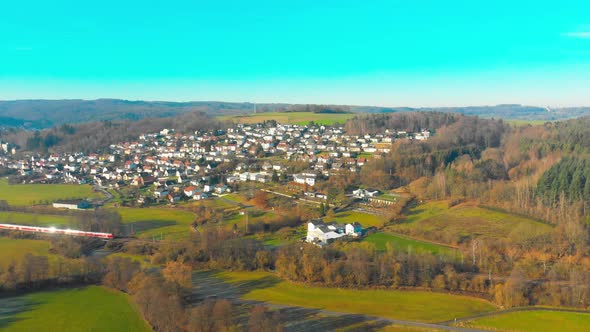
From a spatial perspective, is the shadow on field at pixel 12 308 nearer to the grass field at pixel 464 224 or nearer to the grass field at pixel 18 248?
the grass field at pixel 18 248

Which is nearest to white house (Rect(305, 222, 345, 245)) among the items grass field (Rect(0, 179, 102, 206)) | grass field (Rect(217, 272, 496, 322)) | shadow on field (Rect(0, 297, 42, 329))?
grass field (Rect(217, 272, 496, 322))

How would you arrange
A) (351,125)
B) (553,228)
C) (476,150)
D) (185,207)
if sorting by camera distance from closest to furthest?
(553,228), (185,207), (476,150), (351,125)

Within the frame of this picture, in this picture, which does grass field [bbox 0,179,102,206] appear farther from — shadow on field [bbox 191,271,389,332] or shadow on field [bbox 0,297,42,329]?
shadow on field [bbox 191,271,389,332]

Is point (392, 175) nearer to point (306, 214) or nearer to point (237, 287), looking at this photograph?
point (306, 214)

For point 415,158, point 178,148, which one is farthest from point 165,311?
point 178,148

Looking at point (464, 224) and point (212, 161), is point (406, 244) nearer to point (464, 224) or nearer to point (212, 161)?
point (464, 224)
